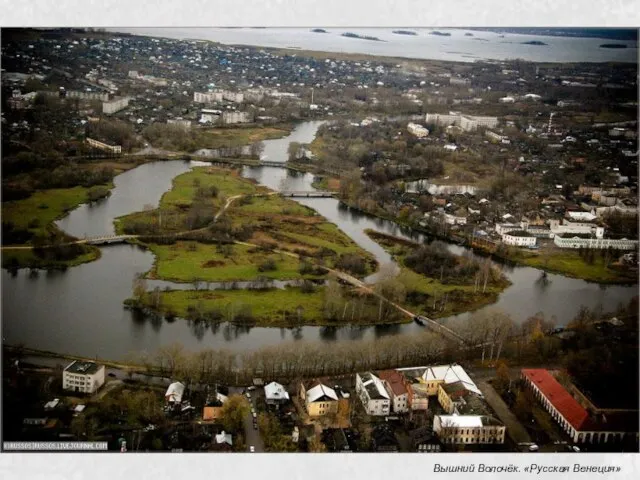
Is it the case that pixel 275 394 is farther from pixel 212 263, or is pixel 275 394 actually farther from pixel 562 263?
pixel 562 263

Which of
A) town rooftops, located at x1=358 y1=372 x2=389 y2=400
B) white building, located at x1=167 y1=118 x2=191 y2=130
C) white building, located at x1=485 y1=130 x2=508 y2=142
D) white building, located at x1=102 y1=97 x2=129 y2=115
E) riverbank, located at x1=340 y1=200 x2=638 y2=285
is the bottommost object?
town rooftops, located at x1=358 y1=372 x2=389 y2=400

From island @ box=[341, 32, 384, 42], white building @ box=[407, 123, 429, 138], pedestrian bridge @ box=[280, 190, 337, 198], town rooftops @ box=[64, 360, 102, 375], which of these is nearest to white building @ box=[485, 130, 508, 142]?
white building @ box=[407, 123, 429, 138]

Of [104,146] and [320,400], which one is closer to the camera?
[320,400]

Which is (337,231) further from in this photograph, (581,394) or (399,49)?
(581,394)

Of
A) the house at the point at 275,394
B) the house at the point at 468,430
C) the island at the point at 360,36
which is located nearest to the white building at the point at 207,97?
the island at the point at 360,36

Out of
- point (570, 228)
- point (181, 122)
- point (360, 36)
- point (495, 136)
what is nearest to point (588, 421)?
point (570, 228)

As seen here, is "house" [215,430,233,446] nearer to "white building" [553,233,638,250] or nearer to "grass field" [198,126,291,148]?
A: "white building" [553,233,638,250]

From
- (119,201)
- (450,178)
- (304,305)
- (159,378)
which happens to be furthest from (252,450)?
(450,178)
